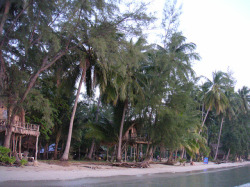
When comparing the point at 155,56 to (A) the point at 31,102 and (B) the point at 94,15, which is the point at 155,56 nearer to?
(B) the point at 94,15

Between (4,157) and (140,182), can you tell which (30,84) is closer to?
(4,157)

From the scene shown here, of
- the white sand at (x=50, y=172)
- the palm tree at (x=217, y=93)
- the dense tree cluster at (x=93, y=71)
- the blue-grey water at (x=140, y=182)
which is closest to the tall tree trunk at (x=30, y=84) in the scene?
the dense tree cluster at (x=93, y=71)

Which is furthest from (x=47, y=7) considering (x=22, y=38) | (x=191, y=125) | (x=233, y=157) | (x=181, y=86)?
(x=233, y=157)

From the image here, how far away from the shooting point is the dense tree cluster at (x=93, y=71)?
592 inches

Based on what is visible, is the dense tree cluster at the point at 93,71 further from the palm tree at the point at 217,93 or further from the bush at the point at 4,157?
the palm tree at the point at 217,93

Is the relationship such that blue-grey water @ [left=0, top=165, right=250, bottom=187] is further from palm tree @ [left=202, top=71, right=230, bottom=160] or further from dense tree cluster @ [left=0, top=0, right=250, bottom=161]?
palm tree @ [left=202, top=71, right=230, bottom=160]

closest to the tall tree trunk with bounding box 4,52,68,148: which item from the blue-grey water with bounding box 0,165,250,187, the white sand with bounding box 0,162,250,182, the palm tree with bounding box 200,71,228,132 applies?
the white sand with bounding box 0,162,250,182

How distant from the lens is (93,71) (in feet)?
73.0

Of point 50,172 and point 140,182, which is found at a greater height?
point 50,172

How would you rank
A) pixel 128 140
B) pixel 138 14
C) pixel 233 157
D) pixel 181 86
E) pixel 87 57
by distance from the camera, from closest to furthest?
pixel 138 14
pixel 87 57
pixel 181 86
pixel 128 140
pixel 233 157

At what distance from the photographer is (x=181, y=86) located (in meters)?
24.3

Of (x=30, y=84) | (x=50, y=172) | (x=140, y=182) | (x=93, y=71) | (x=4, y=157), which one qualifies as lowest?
(x=140, y=182)

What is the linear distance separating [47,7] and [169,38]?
45.8 feet

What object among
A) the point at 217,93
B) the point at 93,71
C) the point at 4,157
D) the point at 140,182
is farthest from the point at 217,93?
the point at 4,157
